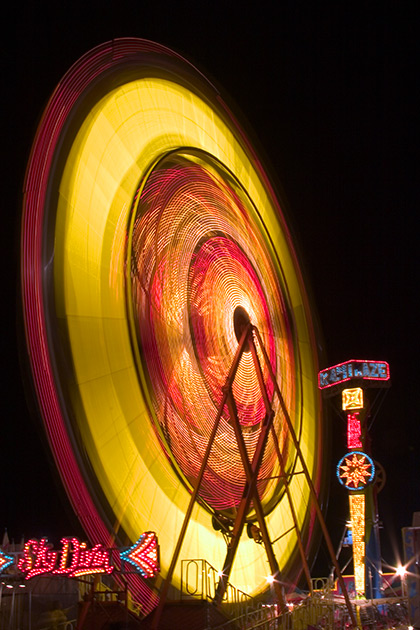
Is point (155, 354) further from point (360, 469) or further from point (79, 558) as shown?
point (360, 469)

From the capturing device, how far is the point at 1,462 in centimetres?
2514

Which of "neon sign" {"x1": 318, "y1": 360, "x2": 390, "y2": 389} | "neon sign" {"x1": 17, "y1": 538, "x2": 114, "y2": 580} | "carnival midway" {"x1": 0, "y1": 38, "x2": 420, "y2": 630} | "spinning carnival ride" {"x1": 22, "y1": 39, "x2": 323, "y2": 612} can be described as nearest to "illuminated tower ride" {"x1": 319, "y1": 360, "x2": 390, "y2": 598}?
"neon sign" {"x1": 318, "y1": 360, "x2": 390, "y2": 389}

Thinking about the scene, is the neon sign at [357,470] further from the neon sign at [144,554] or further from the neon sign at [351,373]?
the neon sign at [144,554]

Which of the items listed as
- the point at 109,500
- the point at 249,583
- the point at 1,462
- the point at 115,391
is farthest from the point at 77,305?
the point at 1,462

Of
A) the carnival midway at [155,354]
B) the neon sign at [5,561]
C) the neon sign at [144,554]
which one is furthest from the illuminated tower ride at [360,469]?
the neon sign at [5,561]

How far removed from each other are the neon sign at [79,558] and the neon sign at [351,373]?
13803 millimetres

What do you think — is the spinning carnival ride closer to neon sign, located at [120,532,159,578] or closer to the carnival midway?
the carnival midway

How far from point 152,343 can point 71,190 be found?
3.06 m

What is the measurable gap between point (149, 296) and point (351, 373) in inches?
477

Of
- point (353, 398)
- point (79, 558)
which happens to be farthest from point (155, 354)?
point (353, 398)

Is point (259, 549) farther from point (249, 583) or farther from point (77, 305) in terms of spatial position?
point (77, 305)

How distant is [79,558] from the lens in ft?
29.6

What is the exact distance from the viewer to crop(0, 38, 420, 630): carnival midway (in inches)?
381

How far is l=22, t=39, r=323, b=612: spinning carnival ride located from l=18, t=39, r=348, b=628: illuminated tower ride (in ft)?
0.10
